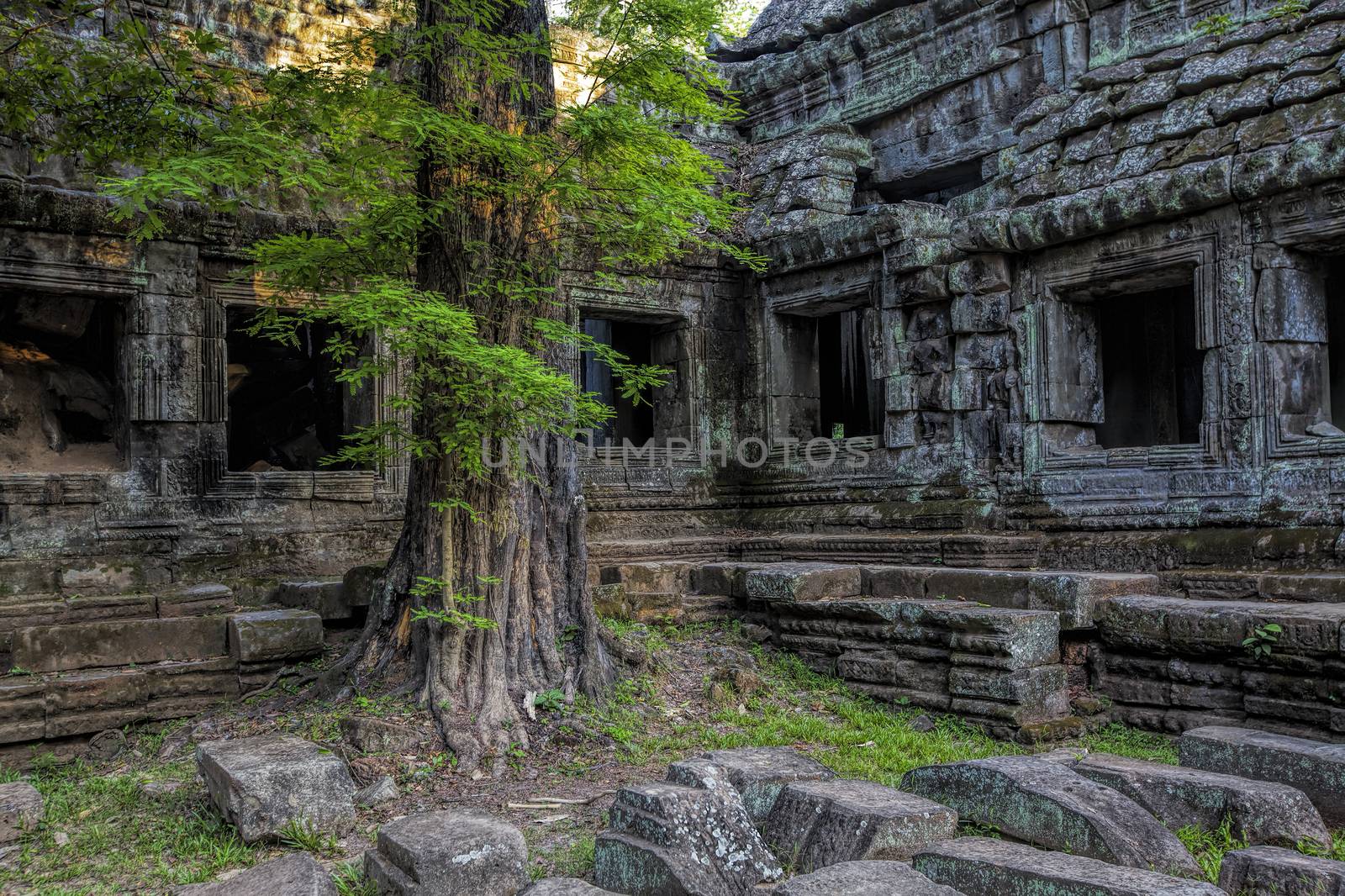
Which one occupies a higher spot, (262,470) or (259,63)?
(259,63)

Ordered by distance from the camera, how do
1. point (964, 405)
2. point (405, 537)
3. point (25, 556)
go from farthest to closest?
point (964, 405) < point (25, 556) < point (405, 537)

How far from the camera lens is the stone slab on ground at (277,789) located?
13.8 ft

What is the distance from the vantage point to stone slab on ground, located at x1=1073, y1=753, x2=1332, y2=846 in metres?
3.98

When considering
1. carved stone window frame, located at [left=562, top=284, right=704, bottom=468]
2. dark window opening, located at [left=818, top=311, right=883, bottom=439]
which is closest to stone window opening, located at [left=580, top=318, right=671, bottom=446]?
carved stone window frame, located at [left=562, top=284, right=704, bottom=468]

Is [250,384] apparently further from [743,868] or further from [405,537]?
[743,868]

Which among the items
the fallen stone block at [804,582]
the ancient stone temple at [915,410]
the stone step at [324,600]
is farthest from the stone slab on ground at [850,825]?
the stone step at [324,600]

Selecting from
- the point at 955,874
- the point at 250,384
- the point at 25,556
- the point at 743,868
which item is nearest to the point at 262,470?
the point at 25,556

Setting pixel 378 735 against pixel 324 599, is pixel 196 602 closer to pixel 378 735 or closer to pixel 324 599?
pixel 324 599

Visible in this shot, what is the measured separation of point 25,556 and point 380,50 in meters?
4.46

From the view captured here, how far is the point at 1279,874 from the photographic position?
3.33 m

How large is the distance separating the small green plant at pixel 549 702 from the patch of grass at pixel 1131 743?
9.68 feet

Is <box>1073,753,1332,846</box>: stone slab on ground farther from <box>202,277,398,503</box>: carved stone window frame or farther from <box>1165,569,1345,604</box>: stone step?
<box>202,277,398,503</box>: carved stone window frame

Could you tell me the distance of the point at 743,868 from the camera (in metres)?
3.70

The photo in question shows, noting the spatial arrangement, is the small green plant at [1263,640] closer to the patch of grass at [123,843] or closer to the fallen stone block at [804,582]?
the fallen stone block at [804,582]
